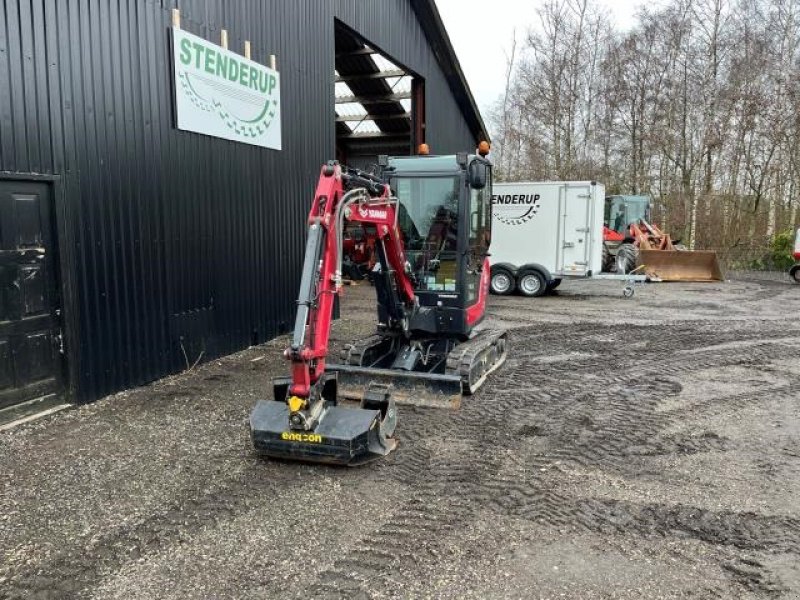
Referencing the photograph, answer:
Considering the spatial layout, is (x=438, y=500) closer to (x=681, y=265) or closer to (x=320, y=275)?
(x=320, y=275)

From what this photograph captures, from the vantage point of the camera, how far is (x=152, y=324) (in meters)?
6.90

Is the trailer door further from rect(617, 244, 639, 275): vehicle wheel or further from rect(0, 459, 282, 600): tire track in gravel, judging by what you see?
rect(0, 459, 282, 600): tire track in gravel

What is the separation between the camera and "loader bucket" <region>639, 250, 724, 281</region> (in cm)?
1780

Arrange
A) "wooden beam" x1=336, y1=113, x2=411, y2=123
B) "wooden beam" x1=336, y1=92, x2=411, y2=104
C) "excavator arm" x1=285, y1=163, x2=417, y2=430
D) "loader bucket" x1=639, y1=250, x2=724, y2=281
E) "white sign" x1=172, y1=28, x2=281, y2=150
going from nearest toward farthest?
"excavator arm" x1=285, y1=163, x2=417, y2=430
"white sign" x1=172, y1=28, x2=281, y2=150
"wooden beam" x1=336, y1=92, x2=411, y2=104
"wooden beam" x1=336, y1=113, x2=411, y2=123
"loader bucket" x1=639, y1=250, x2=724, y2=281

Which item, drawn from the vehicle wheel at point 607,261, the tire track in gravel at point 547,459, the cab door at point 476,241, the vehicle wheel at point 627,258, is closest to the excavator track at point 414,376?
the tire track in gravel at point 547,459

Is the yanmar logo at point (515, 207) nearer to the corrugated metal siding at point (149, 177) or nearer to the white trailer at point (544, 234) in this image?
the white trailer at point (544, 234)

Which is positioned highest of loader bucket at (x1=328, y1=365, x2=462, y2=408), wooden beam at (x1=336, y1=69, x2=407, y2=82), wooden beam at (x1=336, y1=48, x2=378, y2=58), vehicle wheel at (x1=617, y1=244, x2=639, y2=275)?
wooden beam at (x1=336, y1=48, x2=378, y2=58)

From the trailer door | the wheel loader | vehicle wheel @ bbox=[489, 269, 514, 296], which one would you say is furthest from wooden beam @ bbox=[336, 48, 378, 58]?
the wheel loader

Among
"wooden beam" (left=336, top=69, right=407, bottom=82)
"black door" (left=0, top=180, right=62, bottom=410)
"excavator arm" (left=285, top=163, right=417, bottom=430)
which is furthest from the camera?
"wooden beam" (left=336, top=69, right=407, bottom=82)

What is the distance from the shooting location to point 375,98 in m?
16.0

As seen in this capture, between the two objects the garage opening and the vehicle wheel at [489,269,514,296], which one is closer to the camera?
the garage opening

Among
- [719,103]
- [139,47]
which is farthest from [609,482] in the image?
[719,103]

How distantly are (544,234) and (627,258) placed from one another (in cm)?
398

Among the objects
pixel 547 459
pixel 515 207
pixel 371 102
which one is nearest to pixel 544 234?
pixel 515 207
